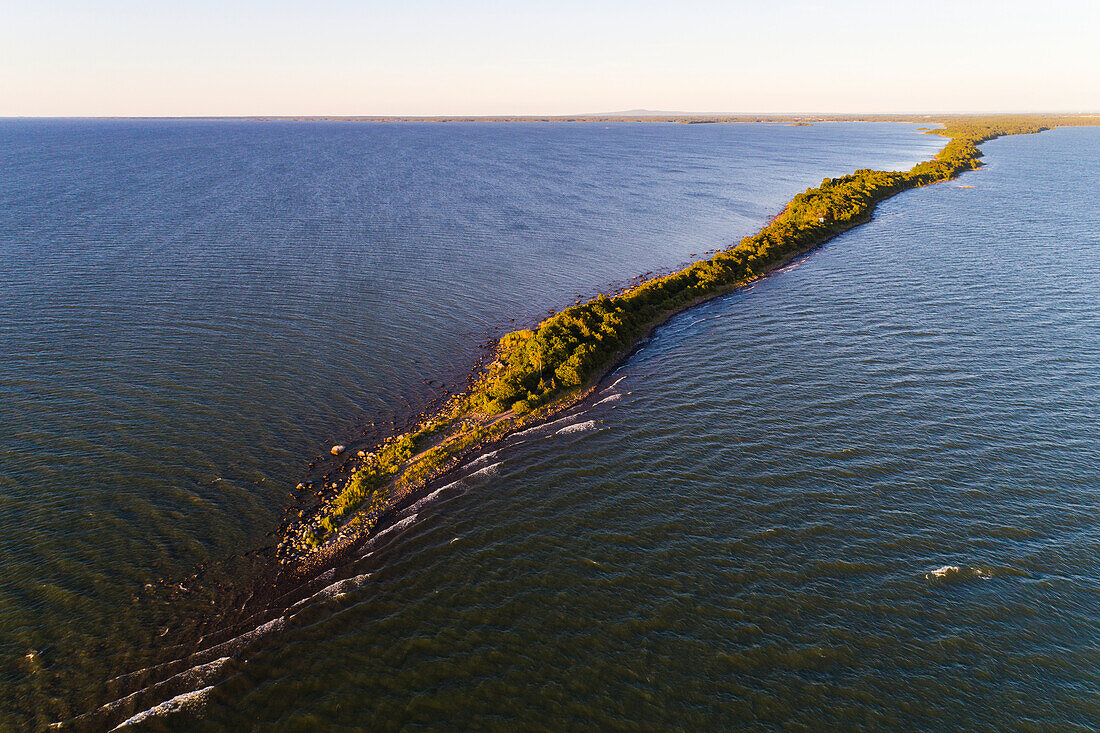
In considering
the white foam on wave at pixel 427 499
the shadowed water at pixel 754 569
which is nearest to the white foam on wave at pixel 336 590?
the shadowed water at pixel 754 569

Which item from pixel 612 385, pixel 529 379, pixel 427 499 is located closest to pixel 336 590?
pixel 427 499

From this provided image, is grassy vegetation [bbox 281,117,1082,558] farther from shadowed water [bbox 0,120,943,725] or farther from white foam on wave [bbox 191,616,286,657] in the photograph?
white foam on wave [bbox 191,616,286,657]

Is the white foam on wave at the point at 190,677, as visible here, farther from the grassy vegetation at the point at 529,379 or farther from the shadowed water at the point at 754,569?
the grassy vegetation at the point at 529,379

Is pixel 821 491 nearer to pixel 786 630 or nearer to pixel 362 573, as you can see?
pixel 786 630

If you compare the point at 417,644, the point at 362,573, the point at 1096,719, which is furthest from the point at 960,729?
the point at 362,573

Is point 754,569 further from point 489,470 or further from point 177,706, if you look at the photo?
point 177,706
